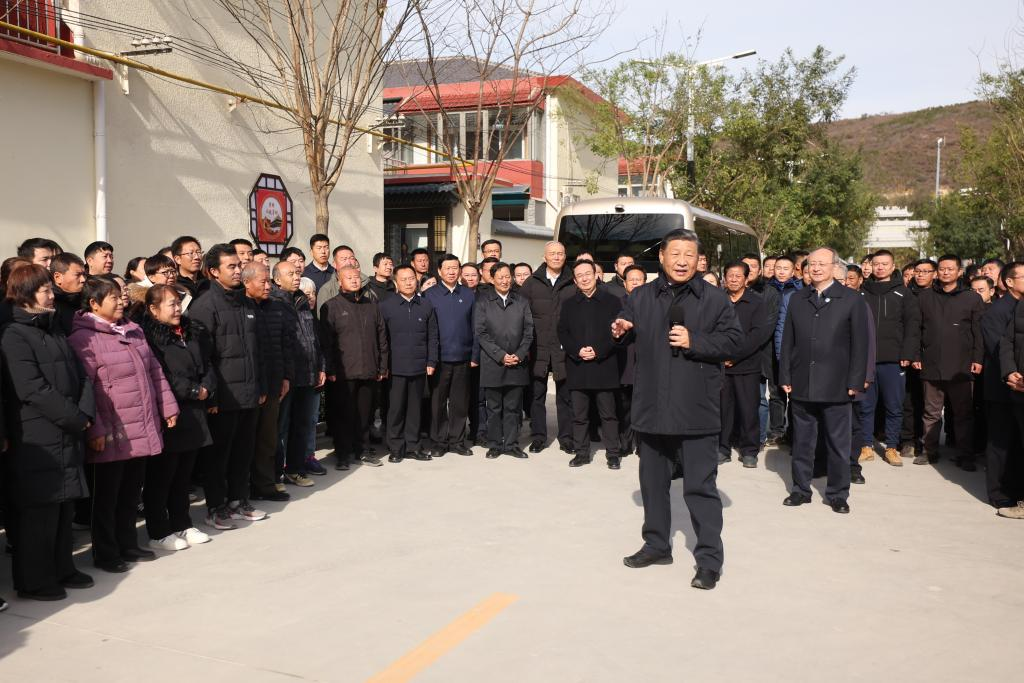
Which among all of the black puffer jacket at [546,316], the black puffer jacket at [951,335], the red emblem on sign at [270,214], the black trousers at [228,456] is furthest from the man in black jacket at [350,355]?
the red emblem on sign at [270,214]

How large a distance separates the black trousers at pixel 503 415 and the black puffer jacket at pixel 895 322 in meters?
3.68

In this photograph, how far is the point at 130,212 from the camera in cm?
1182

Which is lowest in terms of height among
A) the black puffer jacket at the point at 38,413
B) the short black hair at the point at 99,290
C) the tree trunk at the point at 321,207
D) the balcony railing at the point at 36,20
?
the black puffer jacket at the point at 38,413

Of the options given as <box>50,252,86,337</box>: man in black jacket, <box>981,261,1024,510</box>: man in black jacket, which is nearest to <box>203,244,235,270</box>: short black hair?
<box>50,252,86,337</box>: man in black jacket

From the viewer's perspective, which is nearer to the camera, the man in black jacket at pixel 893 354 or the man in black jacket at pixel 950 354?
the man in black jacket at pixel 950 354

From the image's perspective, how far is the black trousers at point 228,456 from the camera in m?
6.34

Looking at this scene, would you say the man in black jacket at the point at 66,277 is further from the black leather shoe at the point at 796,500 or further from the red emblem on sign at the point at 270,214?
the red emblem on sign at the point at 270,214

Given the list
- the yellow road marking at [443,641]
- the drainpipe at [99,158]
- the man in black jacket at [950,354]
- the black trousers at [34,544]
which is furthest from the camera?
the drainpipe at [99,158]

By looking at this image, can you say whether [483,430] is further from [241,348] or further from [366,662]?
[366,662]

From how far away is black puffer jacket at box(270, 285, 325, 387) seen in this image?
7.39m

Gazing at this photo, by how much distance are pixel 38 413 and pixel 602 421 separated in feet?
17.5

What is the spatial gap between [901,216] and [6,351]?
79.0 meters

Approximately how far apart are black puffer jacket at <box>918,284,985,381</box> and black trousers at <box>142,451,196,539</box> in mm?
6996

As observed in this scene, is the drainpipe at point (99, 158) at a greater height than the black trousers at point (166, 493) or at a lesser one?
greater
